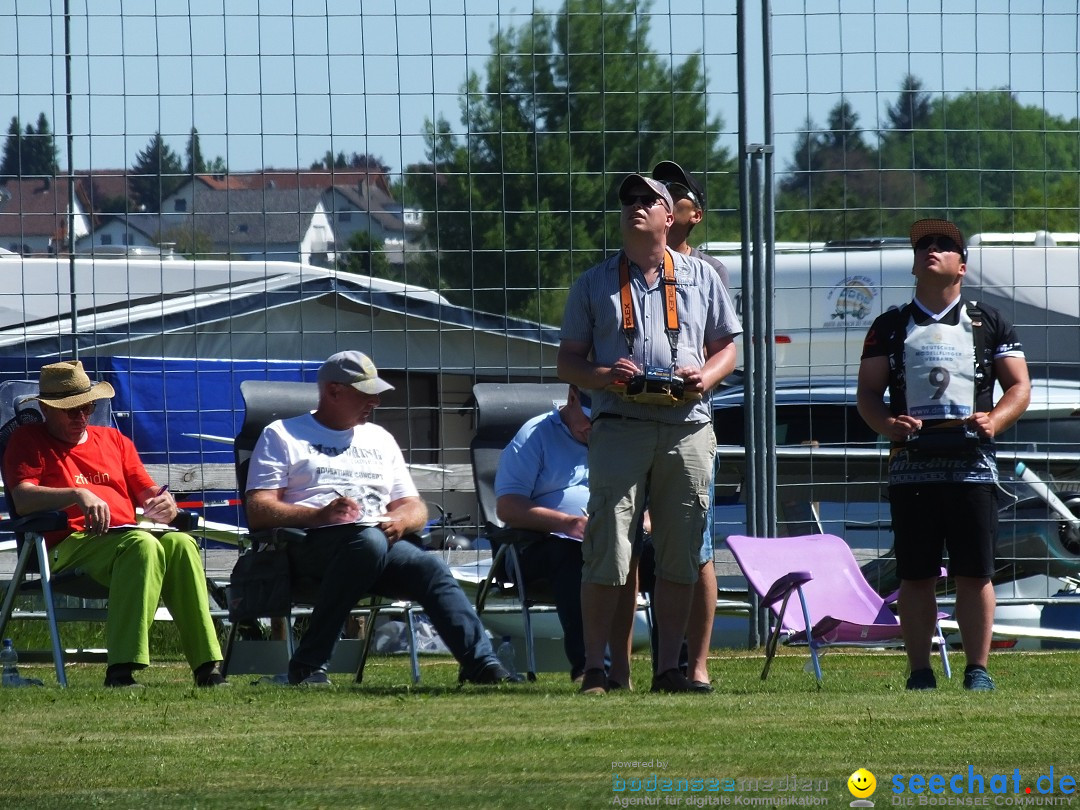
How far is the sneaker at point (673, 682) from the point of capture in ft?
17.2

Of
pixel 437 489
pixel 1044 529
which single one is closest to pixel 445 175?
pixel 437 489

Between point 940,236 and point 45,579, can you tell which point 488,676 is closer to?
point 45,579

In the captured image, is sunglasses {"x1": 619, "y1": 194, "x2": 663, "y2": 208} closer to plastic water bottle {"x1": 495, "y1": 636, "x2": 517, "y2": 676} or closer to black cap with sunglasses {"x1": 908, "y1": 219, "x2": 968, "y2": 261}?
black cap with sunglasses {"x1": 908, "y1": 219, "x2": 968, "y2": 261}

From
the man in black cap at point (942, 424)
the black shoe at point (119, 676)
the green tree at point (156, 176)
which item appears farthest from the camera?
the green tree at point (156, 176)

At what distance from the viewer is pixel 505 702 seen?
4980 mm

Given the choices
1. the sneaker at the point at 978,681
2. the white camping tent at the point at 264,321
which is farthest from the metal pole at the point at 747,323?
the sneaker at the point at 978,681

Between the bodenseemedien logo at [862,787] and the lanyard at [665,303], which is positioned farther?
the lanyard at [665,303]

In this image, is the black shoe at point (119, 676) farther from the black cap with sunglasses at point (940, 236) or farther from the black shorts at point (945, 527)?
the black cap with sunglasses at point (940, 236)

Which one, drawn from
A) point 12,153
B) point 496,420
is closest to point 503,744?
point 496,420

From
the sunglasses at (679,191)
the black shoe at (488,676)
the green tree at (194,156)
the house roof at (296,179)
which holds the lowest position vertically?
the black shoe at (488,676)

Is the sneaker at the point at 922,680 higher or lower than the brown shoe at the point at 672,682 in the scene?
lower

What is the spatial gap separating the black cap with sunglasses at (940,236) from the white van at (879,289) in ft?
6.89

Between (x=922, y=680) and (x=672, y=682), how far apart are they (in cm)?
86

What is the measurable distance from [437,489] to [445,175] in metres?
1.51
